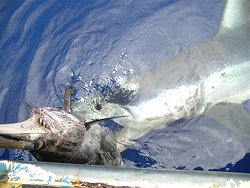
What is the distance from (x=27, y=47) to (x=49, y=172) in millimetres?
2354

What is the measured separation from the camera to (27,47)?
3371mm

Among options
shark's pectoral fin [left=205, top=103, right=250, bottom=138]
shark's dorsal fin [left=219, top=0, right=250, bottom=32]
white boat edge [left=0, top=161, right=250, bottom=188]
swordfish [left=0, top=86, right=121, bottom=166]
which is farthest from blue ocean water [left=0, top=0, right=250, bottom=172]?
white boat edge [left=0, top=161, right=250, bottom=188]

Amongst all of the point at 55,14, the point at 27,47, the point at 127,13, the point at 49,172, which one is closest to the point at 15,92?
the point at 27,47

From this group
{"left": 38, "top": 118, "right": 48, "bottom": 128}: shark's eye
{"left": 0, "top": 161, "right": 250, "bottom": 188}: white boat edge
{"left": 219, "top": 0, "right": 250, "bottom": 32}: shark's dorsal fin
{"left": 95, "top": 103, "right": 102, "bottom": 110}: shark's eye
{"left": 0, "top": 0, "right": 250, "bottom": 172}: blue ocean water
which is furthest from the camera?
{"left": 219, "top": 0, "right": 250, "bottom": 32}: shark's dorsal fin

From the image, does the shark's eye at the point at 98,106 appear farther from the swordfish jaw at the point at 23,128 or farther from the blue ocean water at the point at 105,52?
the swordfish jaw at the point at 23,128

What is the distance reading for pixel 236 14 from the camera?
8.50 ft

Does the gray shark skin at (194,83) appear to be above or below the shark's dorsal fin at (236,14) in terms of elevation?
below

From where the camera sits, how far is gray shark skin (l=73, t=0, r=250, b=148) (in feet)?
7.59

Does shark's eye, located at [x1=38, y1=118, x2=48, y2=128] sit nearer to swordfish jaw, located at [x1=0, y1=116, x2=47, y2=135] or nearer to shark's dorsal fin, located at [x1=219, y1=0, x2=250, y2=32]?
swordfish jaw, located at [x1=0, y1=116, x2=47, y2=135]

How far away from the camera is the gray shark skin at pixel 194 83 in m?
2.31

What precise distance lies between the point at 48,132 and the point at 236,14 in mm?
1751

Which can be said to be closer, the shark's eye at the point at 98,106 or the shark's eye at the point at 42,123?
the shark's eye at the point at 42,123

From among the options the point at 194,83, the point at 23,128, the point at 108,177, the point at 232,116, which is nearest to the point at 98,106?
the point at 194,83

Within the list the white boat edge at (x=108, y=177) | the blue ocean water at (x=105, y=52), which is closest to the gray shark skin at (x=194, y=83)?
the blue ocean water at (x=105, y=52)
